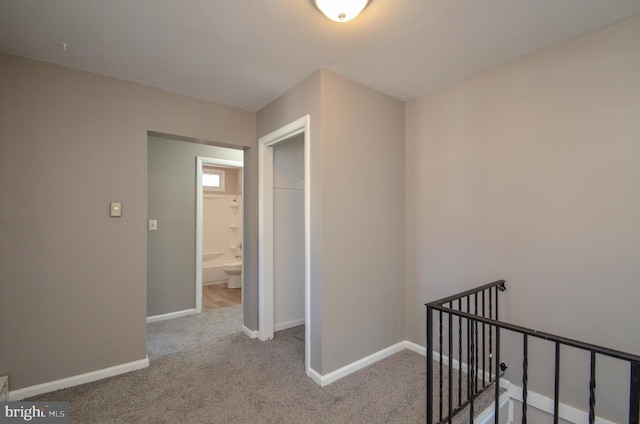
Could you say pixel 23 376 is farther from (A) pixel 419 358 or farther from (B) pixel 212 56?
(A) pixel 419 358

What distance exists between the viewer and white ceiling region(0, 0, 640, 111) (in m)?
1.56

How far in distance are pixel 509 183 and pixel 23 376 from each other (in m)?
3.60

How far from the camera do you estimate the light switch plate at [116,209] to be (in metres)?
2.26

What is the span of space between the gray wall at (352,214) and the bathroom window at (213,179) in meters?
3.57

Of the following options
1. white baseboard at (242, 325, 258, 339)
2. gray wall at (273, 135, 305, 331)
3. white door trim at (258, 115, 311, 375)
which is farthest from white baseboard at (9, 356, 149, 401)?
gray wall at (273, 135, 305, 331)

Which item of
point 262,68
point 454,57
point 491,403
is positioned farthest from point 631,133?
point 262,68

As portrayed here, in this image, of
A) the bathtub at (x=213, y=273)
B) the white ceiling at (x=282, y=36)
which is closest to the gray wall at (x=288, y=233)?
the white ceiling at (x=282, y=36)

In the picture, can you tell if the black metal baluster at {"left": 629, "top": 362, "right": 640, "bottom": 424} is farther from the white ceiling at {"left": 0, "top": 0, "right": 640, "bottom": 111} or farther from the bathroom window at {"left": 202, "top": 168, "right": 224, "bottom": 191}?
the bathroom window at {"left": 202, "top": 168, "right": 224, "bottom": 191}

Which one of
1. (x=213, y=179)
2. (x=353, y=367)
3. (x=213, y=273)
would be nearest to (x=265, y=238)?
(x=353, y=367)

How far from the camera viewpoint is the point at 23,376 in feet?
6.42

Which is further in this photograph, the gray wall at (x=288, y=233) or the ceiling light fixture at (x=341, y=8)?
the gray wall at (x=288, y=233)

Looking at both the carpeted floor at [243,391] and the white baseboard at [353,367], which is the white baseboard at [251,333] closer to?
the carpeted floor at [243,391]

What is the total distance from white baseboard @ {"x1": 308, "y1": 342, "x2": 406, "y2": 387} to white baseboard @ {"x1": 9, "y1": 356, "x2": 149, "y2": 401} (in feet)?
4.62

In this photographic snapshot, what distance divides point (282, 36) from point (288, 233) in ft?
6.42
